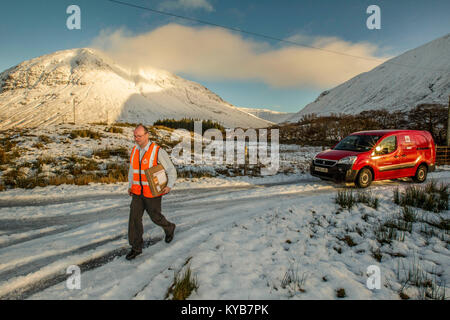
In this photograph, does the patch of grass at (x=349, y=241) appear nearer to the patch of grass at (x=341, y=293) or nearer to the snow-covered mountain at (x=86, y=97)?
the patch of grass at (x=341, y=293)

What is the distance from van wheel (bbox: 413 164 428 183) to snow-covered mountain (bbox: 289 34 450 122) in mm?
91828

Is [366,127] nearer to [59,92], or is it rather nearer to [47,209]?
[47,209]

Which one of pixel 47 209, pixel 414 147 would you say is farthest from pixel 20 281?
pixel 414 147

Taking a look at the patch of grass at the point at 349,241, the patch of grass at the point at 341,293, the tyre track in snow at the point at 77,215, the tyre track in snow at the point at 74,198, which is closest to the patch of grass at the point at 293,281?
the patch of grass at the point at 341,293

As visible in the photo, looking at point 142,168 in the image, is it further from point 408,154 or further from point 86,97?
point 86,97

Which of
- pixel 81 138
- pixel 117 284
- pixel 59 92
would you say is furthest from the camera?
pixel 59 92

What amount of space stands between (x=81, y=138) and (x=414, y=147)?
19621 millimetres

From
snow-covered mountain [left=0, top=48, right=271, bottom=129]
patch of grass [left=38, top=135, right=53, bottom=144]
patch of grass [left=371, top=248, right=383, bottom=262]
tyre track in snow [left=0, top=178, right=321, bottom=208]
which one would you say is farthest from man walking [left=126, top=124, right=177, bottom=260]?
snow-covered mountain [left=0, top=48, right=271, bottom=129]

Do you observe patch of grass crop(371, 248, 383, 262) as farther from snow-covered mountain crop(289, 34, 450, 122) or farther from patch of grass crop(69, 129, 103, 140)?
snow-covered mountain crop(289, 34, 450, 122)

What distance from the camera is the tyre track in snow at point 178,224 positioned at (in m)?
2.86

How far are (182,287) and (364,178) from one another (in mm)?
7698

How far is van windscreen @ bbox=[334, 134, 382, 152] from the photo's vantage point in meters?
8.09

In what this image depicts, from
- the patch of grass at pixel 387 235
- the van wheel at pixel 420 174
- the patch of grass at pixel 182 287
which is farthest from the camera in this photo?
the van wheel at pixel 420 174
